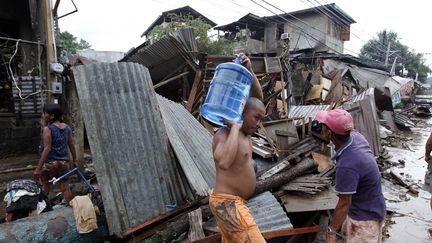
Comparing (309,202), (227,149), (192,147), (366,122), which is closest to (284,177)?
(309,202)

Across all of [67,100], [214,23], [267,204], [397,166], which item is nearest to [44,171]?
[267,204]

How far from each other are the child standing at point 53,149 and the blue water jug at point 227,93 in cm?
298

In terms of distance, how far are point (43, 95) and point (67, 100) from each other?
1.94ft

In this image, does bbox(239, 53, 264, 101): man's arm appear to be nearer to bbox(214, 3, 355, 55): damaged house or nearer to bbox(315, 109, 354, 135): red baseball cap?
bbox(315, 109, 354, 135): red baseball cap

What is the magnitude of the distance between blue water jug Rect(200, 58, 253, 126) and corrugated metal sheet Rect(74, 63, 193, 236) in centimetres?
133

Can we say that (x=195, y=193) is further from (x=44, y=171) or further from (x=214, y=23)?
(x=214, y=23)

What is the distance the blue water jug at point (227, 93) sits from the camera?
2672 millimetres

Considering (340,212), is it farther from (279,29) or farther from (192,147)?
(279,29)

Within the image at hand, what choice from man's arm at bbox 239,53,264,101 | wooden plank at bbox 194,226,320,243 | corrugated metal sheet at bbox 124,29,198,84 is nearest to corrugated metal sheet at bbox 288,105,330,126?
corrugated metal sheet at bbox 124,29,198,84

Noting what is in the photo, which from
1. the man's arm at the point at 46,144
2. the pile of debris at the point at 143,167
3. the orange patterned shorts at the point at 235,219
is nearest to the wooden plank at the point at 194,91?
the pile of debris at the point at 143,167

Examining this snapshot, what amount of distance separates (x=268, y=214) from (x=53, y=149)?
3376 mm

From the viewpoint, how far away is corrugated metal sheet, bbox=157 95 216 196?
3.83 meters

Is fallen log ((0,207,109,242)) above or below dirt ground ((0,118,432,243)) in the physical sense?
above

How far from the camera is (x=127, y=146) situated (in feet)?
12.2
